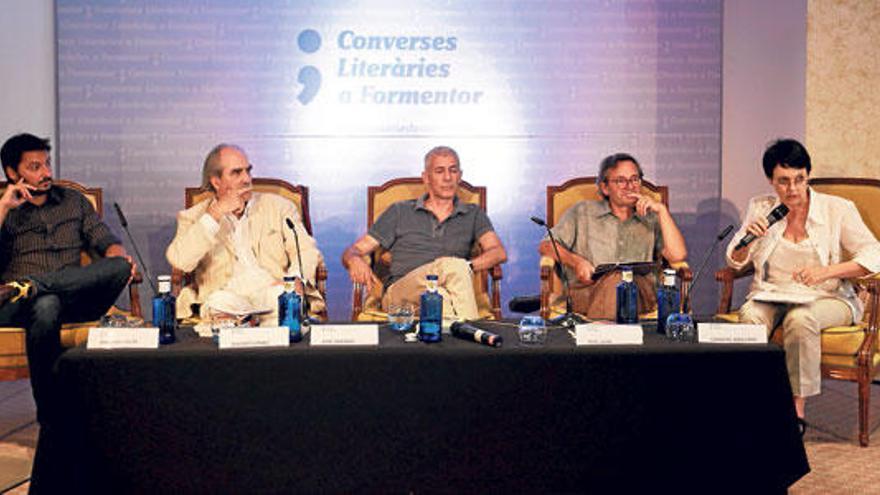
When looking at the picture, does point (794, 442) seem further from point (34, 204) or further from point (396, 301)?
point (34, 204)

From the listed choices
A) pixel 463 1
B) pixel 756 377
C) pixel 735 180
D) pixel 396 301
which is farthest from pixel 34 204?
pixel 735 180

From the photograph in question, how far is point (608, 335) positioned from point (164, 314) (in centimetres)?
120

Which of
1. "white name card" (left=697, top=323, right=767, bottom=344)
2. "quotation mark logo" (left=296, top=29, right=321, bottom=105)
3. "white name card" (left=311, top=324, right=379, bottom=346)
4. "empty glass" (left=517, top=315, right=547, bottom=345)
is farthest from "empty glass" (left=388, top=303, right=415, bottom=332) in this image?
"quotation mark logo" (left=296, top=29, right=321, bottom=105)

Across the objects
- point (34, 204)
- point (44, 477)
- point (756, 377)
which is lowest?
point (44, 477)

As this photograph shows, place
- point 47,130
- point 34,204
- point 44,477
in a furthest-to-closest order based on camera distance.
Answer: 1. point 47,130
2. point 34,204
3. point 44,477

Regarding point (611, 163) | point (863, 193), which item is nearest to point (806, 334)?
point (863, 193)

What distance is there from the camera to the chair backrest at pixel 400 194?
15.4 ft

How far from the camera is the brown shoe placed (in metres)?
3.52

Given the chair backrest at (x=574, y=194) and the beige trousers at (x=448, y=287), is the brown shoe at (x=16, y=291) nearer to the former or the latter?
the beige trousers at (x=448, y=287)

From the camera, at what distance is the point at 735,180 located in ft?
17.9

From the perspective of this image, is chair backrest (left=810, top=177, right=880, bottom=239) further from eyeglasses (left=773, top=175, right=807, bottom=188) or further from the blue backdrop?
→ the blue backdrop

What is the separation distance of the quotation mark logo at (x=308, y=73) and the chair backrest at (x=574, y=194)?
4.74 ft

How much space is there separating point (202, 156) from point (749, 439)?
3.49m

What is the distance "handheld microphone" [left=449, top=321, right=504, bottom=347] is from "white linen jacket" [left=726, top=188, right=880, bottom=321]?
1.51m
